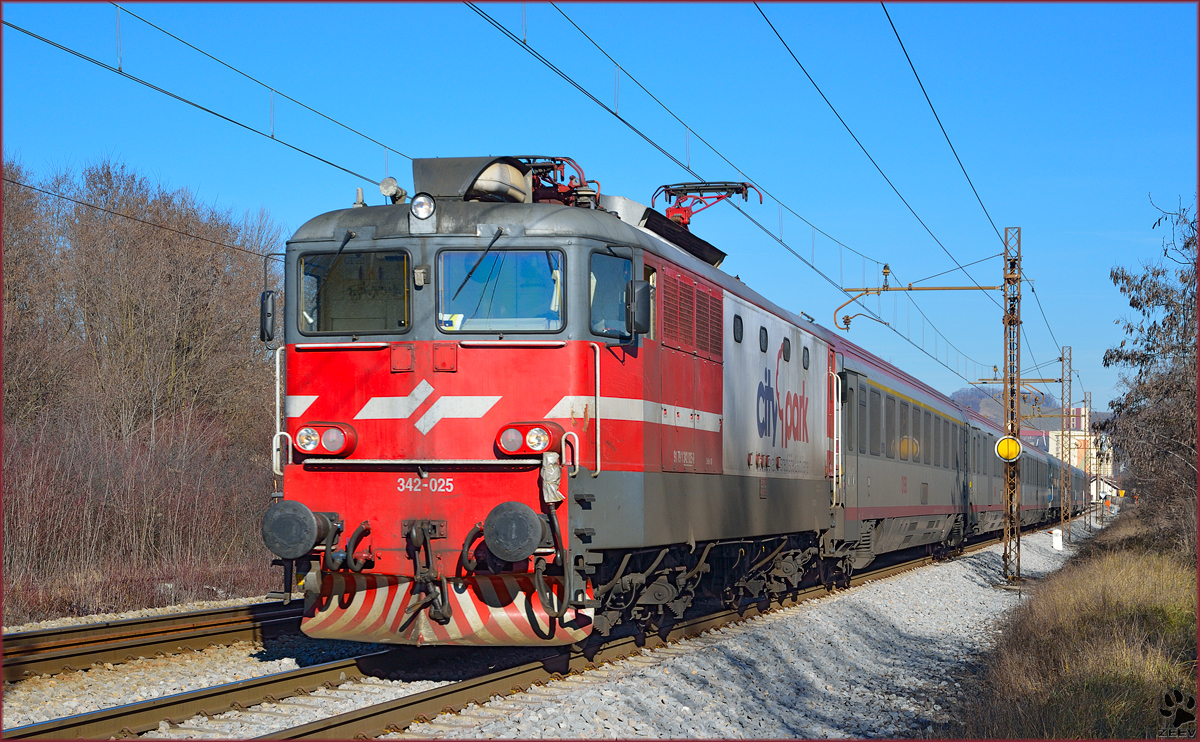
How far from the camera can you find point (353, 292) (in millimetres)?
9312

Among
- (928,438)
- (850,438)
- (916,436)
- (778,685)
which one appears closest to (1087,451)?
(928,438)

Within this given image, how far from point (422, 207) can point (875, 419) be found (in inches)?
475

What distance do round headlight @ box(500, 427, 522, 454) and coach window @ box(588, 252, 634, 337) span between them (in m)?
1.08

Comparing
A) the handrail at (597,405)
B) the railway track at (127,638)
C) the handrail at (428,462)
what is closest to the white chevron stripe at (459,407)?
the handrail at (428,462)

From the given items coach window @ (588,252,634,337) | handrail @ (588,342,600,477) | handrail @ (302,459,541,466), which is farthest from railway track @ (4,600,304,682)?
coach window @ (588,252,634,337)

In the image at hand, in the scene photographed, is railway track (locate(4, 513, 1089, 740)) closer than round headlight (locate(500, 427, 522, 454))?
Yes

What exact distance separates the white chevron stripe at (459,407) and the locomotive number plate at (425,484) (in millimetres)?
408

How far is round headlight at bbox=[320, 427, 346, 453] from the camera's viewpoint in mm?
9016

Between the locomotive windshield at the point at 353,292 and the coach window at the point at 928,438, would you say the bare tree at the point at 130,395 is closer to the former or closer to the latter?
the locomotive windshield at the point at 353,292

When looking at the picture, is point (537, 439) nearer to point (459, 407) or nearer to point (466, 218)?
point (459, 407)

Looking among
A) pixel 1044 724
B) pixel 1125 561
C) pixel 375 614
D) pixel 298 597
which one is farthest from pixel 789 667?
pixel 1125 561

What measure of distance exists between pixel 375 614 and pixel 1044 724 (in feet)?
16.7

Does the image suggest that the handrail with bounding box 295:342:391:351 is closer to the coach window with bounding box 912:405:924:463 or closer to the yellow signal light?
the coach window with bounding box 912:405:924:463

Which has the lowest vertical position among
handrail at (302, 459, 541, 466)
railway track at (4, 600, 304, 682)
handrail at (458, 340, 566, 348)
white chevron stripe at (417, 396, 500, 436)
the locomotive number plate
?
railway track at (4, 600, 304, 682)
